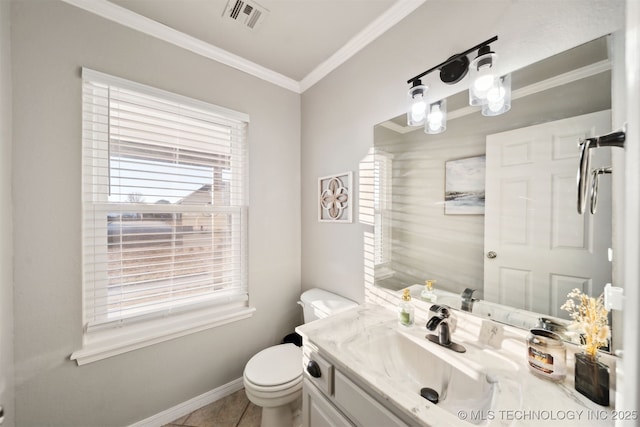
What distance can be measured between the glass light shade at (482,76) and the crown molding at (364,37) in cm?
52

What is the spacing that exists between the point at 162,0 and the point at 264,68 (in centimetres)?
69

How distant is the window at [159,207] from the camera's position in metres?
1.25

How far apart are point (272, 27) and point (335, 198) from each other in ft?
3.74

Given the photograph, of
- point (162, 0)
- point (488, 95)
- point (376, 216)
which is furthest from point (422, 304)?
point (162, 0)

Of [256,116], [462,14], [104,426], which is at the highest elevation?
[462,14]

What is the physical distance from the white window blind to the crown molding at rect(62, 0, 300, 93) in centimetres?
35

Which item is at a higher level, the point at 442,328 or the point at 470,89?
the point at 470,89

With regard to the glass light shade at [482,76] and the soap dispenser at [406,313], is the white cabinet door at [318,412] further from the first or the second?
the glass light shade at [482,76]

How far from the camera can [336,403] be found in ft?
2.86

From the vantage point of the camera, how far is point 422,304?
1.14m

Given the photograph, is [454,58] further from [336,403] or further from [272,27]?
[336,403]

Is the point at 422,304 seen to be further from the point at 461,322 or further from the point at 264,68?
the point at 264,68

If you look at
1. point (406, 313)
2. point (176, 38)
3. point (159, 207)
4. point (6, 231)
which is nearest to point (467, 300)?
point (406, 313)

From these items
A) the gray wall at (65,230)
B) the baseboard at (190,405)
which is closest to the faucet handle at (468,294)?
the gray wall at (65,230)
